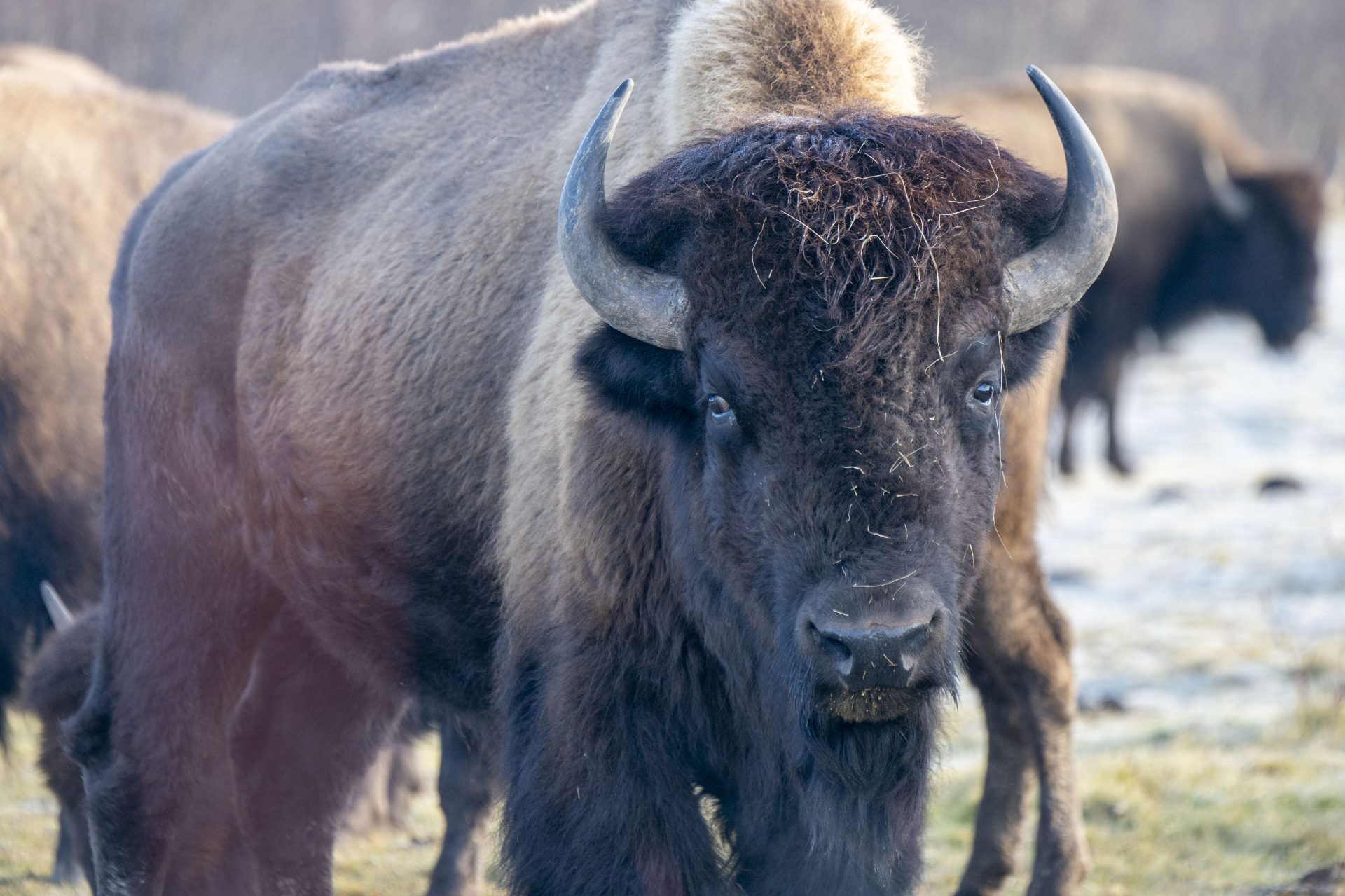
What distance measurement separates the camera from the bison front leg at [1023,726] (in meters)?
3.95

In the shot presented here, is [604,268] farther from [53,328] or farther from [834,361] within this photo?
[53,328]

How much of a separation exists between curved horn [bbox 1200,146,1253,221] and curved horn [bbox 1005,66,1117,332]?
1058 cm

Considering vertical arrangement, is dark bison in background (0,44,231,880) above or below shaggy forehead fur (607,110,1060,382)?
below

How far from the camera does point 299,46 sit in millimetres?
18969

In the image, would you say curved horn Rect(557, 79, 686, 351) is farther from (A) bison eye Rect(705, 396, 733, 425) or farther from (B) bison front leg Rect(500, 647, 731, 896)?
(B) bison front leg Rect(500, 647, 731, 896)

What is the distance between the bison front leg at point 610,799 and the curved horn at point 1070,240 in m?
1.07

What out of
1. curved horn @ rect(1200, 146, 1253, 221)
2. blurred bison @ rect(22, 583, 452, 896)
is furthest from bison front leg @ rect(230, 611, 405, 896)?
curved horn @ rect(1200, 146, 1253, 221)

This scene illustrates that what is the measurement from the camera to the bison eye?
261 centimetres

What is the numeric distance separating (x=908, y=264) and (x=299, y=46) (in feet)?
59.5

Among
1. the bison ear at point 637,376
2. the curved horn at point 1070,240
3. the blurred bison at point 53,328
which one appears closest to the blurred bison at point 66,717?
the blurred bison at point 53,328

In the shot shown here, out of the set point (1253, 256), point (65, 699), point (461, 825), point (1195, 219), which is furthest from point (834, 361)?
point (1253, 256)

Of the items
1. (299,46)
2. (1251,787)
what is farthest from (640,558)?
(299,46)

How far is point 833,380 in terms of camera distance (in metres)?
2.45

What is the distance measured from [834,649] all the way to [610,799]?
26.8 inches
